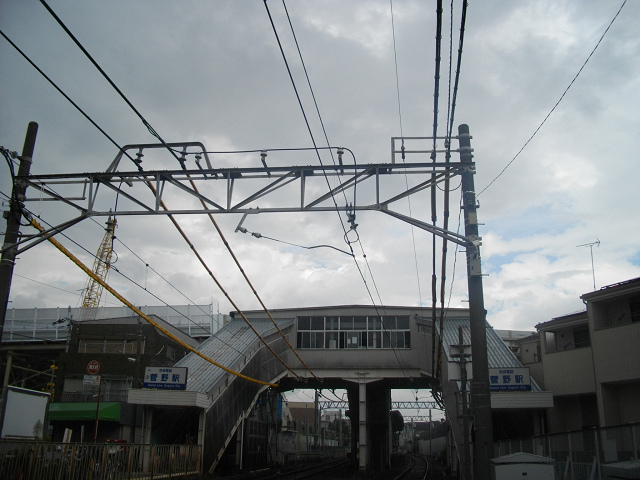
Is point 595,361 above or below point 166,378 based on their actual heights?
above

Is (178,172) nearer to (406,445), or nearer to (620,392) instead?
(620,392)

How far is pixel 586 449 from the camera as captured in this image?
60.1 feet

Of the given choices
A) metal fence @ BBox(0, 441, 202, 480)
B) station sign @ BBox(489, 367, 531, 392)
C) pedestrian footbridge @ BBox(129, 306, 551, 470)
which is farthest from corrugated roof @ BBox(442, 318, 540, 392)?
metal fence @ BBox(0, 441, 202, 480)

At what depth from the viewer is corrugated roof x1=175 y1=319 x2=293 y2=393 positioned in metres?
29.2

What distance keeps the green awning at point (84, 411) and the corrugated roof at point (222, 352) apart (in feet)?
12.3

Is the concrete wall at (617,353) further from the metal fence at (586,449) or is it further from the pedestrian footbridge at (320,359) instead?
the pedestrian footbridge at (320,359)

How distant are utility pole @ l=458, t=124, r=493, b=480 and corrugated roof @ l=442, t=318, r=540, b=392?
14.6 meters

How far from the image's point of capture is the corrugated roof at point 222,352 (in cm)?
→ 2916

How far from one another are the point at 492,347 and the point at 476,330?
21.5 meters

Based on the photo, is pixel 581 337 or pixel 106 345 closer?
pixel 581 337

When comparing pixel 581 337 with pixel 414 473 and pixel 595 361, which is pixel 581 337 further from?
pixel 414 473

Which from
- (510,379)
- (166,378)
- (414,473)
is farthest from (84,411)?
(414,473)

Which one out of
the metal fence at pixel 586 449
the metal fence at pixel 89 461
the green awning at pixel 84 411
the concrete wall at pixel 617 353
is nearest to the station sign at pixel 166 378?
the green awning at pixel 84 411

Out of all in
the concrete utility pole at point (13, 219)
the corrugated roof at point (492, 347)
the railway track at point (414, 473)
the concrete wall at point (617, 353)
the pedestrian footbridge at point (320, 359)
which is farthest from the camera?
the railway track at point (414, 473)
